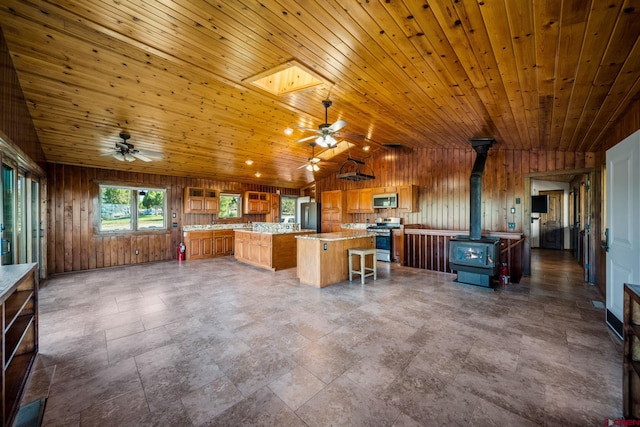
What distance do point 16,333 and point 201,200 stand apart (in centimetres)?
604

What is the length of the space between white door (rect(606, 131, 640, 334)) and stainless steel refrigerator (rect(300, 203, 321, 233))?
23.1 ft

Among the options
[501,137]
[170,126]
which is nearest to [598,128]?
[501,137]

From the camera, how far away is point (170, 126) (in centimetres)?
470

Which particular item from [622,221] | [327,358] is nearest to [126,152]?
[327,358]

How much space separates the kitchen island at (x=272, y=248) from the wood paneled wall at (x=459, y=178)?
2.89 m

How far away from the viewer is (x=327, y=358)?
2334mm

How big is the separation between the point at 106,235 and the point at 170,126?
12.2 ft

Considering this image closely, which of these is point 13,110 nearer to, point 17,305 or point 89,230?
point 17,305

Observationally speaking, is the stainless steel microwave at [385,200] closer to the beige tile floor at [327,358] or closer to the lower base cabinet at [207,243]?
the beige tile floor at [327,358]

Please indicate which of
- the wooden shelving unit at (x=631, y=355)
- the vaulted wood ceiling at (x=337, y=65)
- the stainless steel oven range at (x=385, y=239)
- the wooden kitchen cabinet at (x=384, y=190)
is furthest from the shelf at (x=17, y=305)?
the wooden kitchen cabinet at (x=384, y=190)

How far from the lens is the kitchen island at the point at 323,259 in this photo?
4543 mm

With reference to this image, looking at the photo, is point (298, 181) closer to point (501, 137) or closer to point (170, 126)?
point (170, 126)

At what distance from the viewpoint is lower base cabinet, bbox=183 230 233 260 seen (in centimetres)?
743

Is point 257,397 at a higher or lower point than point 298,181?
lower
